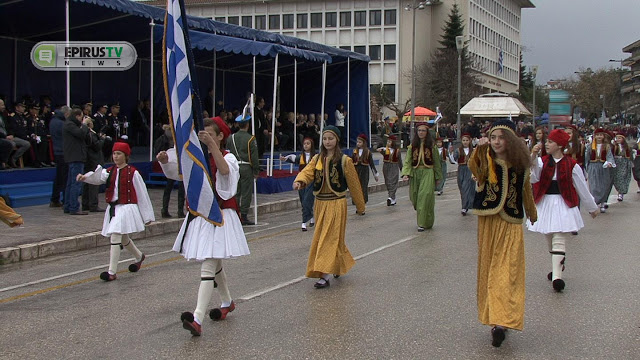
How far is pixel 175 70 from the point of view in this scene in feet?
19.2

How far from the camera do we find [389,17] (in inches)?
3132

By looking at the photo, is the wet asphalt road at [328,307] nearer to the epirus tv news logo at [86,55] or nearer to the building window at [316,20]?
the epirus tv news logo at [86,55]

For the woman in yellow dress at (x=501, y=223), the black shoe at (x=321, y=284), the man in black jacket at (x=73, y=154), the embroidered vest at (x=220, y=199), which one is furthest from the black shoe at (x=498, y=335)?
the man in black jacket at (x=73, y=154)

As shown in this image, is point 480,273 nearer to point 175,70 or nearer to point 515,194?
point 515,194

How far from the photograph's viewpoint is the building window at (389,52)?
80500 mm

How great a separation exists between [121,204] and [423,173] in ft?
20.1

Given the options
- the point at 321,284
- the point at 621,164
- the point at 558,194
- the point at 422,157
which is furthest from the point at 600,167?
the point at 321,284

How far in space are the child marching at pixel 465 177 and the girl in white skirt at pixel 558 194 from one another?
671 cm

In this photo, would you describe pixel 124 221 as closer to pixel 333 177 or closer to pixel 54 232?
pixel 333 177

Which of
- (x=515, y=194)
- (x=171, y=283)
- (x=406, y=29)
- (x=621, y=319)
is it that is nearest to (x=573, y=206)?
(x=621, y=319)

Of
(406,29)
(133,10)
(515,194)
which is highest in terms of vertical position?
(406,29)

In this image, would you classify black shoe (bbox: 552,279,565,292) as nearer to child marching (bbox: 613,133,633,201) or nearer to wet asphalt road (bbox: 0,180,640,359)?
wet asphalt road (bbox: 0,180,640,359)

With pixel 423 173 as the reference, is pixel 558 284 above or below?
below

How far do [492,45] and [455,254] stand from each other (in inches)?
3628
